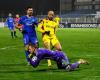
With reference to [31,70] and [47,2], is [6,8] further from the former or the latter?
[31,70]

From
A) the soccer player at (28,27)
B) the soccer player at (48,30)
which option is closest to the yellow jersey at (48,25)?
the soccer player at (48,30)

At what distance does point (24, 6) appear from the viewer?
9300 centimetres

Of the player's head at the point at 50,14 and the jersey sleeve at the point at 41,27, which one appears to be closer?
the player's head at the point at 50,14

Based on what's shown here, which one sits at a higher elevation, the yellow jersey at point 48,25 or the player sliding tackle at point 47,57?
the yellow jersey at point 48,25

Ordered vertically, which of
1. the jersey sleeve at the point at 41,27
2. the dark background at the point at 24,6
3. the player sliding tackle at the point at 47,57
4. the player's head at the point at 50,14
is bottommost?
the dark background at the point at 24,6

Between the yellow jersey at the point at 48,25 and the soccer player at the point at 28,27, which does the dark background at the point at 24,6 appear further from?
the yellow jersey at the point at 48,25

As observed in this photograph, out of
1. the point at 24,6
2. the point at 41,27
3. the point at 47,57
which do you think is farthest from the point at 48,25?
the point at 24,6

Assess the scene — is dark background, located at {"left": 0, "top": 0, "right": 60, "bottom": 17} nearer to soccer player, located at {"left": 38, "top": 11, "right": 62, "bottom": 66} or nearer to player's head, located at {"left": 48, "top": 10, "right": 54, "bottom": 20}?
soccer player, located at {"left": 38, "top": 11, "right": 62, "bottom": 66}

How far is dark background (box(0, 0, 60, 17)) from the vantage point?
9131cm

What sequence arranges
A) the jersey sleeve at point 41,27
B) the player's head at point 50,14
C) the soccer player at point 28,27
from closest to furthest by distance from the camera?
the player's head at point 50,14 < the jersey sleeve at point 41,27 < the soccer player at point 28,27

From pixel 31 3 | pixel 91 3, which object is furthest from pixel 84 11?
pixel 31 3

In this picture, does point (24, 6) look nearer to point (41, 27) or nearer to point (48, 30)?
point (48, 30)

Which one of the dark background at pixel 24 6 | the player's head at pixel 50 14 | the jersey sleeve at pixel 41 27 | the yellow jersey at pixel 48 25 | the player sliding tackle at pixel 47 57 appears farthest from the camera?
the dark background at pixel 24 6

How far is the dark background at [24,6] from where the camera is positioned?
300ft
